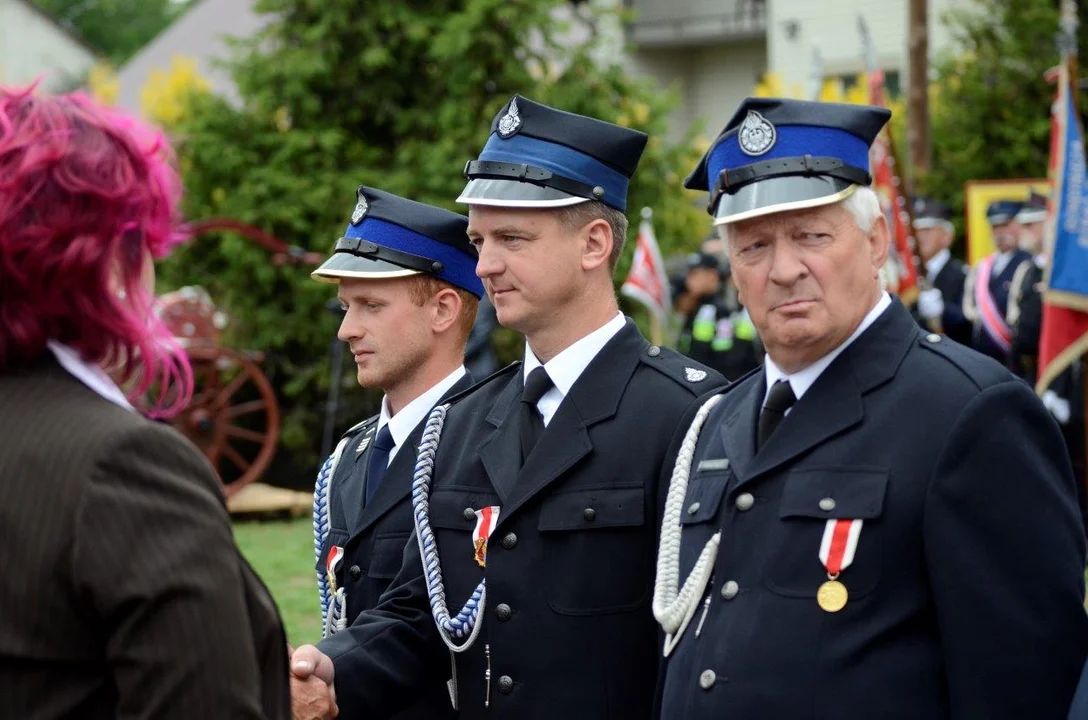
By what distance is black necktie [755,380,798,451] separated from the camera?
2.84m

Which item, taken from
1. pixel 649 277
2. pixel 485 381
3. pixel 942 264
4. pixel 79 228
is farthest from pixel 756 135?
pixel 649 277

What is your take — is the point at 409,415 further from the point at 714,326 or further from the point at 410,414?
the point at 714,326

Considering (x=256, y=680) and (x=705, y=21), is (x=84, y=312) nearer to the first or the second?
(x=256, y=680)

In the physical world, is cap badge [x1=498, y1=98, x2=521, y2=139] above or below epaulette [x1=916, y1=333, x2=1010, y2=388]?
above

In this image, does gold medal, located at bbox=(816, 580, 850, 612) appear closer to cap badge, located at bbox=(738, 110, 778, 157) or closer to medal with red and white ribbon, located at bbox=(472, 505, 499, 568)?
cap badge, located at bbox=(738, 110, 778, 157)

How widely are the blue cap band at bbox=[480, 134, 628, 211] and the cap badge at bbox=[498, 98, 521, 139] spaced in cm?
2

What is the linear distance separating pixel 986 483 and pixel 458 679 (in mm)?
1400

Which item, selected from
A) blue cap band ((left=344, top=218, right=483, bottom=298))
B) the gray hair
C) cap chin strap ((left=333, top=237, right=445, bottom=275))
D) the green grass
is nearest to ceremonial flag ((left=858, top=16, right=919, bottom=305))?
the green grass

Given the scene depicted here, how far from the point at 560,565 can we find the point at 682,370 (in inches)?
22.2

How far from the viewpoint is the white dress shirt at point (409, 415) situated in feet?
13.3

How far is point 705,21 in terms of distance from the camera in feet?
103

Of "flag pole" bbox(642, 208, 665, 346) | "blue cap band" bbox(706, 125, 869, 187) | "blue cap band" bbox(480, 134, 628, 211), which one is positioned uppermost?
"blue cap band" bbox(706, 125, 869, 187)

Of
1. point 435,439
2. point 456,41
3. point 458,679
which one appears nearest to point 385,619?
point 458,679

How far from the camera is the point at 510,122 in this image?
360cm
